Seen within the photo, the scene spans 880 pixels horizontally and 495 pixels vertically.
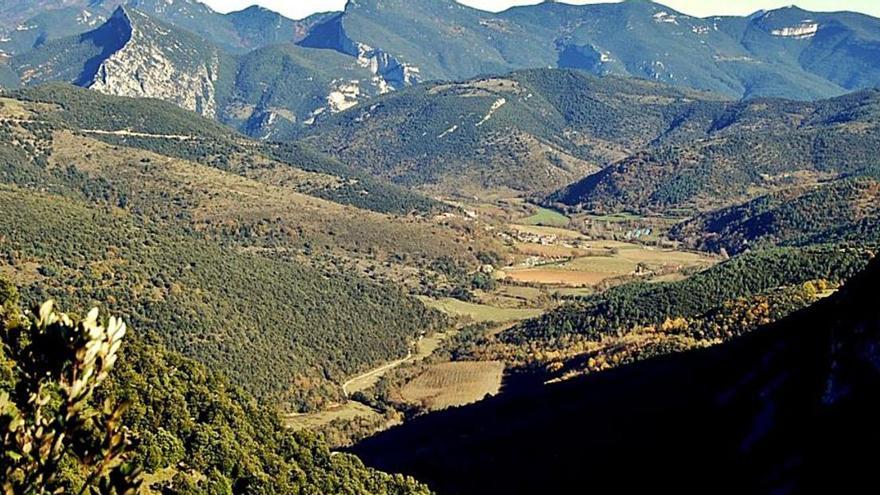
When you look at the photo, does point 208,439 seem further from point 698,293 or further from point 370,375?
point 698,293

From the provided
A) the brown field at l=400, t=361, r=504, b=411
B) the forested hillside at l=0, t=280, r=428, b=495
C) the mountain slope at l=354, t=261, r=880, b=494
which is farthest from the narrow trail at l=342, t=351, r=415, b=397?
the forested hillside at l=0, t=280, r=428, b=495

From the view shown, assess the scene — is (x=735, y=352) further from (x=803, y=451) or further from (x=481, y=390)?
(x=481, y=390)

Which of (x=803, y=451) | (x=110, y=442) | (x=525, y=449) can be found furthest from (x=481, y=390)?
(x=110, y=442)

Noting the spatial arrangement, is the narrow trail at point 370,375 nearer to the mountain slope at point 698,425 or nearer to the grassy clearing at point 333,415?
the grassy clearing at point 333,415

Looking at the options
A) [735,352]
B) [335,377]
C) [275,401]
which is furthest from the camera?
[335,377]

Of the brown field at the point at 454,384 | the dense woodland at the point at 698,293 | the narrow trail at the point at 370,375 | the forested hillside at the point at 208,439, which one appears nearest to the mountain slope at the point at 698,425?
the forested hillside at the point at 208,439
